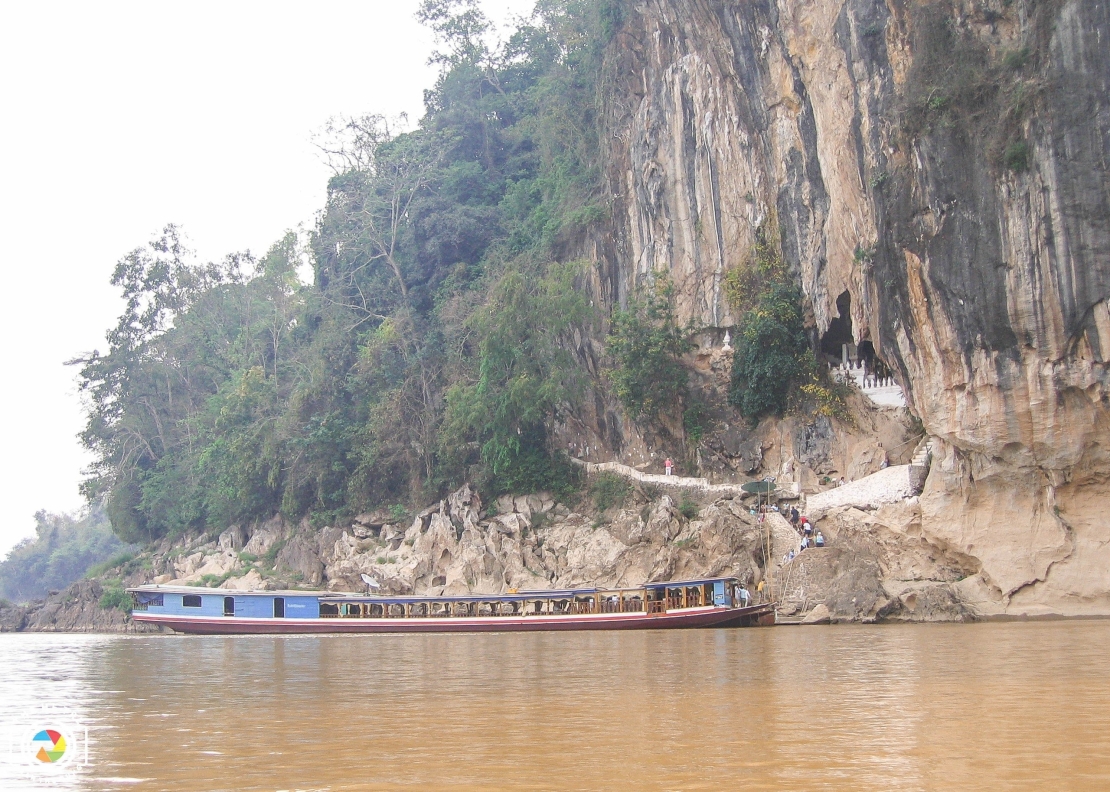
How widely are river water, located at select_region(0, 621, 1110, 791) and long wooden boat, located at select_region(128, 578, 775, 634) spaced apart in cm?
711

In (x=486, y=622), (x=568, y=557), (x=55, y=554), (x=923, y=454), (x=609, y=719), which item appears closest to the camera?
(x=609, y=719)

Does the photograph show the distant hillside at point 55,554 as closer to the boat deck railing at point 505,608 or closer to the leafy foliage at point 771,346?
the boat deck railing at point 505,608

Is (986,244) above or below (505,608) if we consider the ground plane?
above

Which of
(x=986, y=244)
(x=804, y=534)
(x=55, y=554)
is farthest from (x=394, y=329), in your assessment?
(x=55, y=554)

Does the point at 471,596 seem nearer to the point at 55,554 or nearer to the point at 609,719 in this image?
the point at 609,719

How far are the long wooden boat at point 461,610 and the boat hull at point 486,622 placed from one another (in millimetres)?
25

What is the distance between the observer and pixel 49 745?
7.97 m

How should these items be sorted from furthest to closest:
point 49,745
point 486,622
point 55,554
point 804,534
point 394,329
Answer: point 55,554 → point 394,329 → point 486,622 → point 804,534 → point 49,745

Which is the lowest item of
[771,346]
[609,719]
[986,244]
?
[609,719]

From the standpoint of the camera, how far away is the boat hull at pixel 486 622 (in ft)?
74.1

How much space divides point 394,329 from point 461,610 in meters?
13.1

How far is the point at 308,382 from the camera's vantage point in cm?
3900

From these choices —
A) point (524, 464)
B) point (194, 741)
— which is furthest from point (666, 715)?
point (524, 464)

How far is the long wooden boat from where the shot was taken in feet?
76.1
